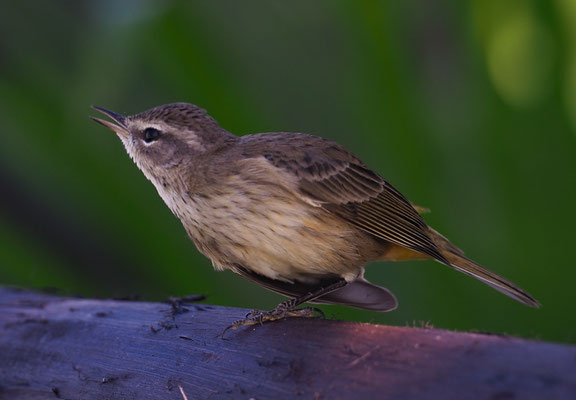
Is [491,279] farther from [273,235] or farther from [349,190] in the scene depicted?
[273,235]

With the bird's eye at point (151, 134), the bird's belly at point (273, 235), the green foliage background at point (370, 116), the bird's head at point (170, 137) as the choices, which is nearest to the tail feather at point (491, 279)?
the bird's belly at point (273, 235)

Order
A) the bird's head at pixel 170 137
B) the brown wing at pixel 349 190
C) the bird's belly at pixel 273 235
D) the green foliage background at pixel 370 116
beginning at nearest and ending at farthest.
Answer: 1. the bird's belly at pixel 273 235
2. the brown wing at pixel 349 190
3. the bird's head at pixel 170 137
4. the green foliage background at pixel 370 116

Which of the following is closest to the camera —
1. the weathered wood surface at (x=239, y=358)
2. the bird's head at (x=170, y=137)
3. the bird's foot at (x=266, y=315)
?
the weathered wood surface at (x=239, y=358)

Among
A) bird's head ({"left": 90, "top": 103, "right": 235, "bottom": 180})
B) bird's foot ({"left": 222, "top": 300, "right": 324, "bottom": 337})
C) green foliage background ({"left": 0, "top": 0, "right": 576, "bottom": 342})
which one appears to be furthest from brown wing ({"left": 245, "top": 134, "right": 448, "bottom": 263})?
green foliage background ({"left": 0, "top": 0, "right": 576, "bottom": 342})

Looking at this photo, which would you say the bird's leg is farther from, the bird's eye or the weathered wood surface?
the bird's eye

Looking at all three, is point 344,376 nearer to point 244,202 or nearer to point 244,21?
point 244,202

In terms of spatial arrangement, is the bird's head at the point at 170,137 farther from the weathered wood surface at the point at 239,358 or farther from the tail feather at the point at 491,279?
the tail feather at the point at 491,279

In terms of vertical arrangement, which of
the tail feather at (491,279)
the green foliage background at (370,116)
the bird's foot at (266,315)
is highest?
the green foliage background at (370,116)
